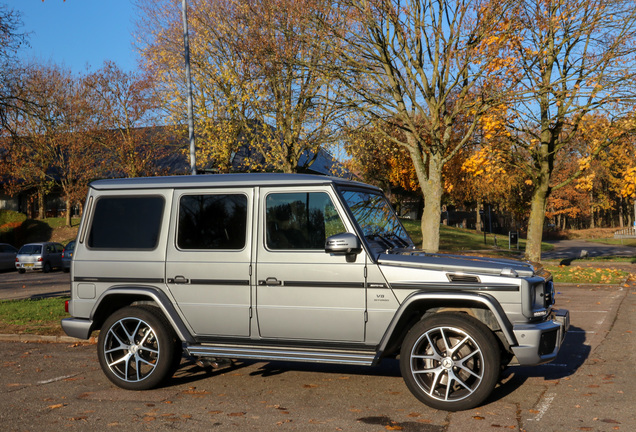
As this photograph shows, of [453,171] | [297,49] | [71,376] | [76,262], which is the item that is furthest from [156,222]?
[453,171]

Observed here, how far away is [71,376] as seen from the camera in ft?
25.2

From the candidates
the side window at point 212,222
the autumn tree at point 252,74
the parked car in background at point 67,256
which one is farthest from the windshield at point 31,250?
the side window at point 212,222

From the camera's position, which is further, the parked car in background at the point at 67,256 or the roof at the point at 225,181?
the parked car in background at the point at 67,256

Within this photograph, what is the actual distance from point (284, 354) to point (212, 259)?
1.25m

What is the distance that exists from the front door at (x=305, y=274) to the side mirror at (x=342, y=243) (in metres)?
0.24

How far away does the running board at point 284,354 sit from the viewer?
6137mm

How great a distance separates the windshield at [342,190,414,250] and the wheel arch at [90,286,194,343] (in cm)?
218

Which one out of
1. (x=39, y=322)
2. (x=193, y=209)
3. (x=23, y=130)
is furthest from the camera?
(x=23, y=130)

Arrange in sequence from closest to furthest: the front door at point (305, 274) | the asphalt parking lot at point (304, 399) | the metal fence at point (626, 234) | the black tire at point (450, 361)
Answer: the asphalt parking lot at point (304, 399)
the black tire at point (450, 361)
the front door at point (305, 274)
the metal fence at point (626, 234)

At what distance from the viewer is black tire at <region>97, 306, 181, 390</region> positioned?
6.80 metres

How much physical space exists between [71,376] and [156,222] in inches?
89.7

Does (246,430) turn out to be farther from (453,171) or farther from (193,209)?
(453,171)

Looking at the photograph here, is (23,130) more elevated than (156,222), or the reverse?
(23,130)

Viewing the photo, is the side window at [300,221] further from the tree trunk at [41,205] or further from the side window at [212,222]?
the tree trunk at [41,205]
